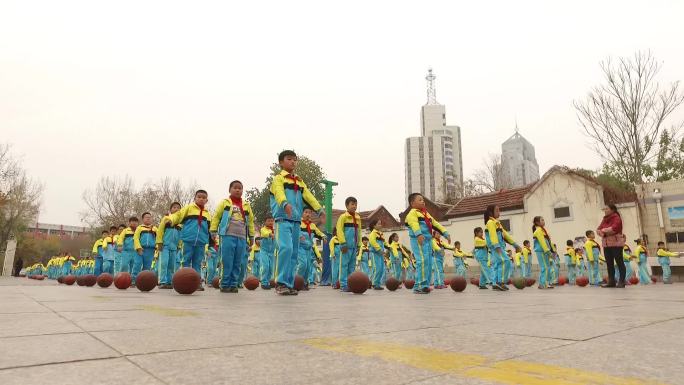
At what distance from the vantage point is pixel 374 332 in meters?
2.75

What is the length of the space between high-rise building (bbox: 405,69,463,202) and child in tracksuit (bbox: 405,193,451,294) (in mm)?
127927

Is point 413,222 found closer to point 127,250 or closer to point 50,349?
point 50,349

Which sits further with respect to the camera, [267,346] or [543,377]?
[267,346]

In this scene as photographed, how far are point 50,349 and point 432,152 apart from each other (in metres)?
144

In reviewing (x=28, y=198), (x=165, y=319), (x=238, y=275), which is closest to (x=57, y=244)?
(x=28, y=198)

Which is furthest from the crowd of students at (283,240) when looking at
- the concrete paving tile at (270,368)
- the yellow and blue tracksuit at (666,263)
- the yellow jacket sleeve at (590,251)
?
the concrete paving tile at (270,368)

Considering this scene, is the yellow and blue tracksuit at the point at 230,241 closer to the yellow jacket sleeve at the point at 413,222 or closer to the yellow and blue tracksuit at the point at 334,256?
the yellow jacket sleeve at the point at 413,222

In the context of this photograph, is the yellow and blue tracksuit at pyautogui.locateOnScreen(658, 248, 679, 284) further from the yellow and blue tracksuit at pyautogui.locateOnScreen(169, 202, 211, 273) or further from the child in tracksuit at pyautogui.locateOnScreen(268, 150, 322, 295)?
the yellow and blue tracksuit at pyautogui.locateOnScreen(169, 202, 211, 273)

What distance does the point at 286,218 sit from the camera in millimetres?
7367

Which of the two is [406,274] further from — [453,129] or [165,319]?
[453,129]

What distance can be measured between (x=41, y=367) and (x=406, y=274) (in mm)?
23806

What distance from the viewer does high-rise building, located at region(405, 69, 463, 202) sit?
140375 millimetres

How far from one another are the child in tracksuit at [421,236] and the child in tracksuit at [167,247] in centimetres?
561

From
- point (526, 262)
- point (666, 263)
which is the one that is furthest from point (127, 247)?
point (666, 263)
